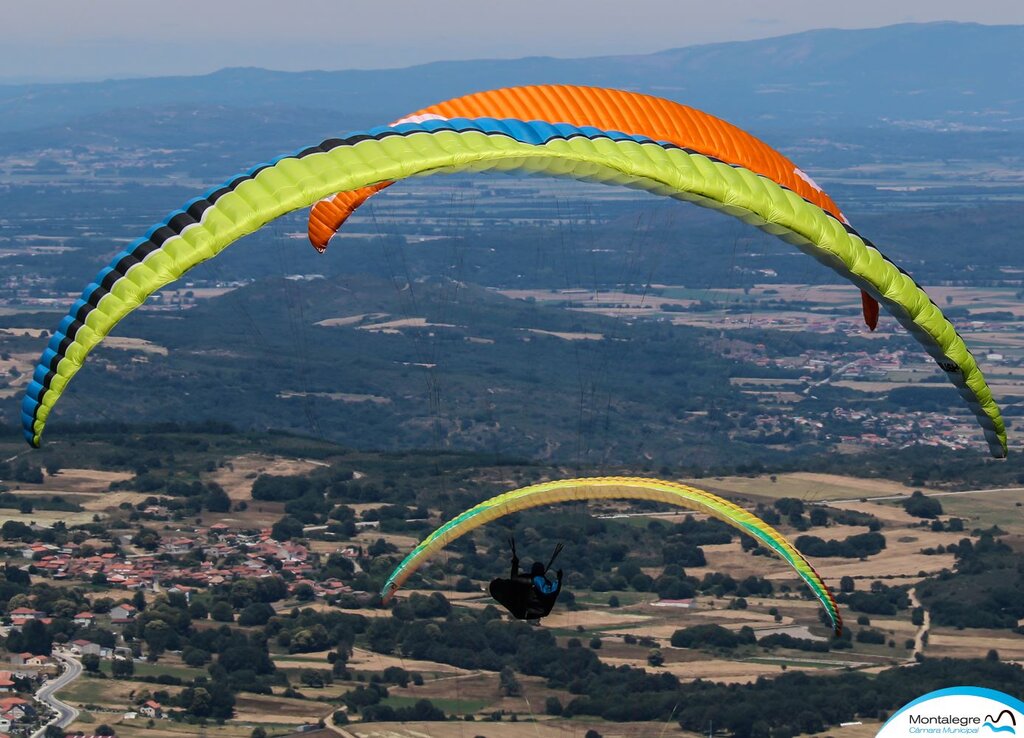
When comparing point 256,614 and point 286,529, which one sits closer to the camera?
point 256,614

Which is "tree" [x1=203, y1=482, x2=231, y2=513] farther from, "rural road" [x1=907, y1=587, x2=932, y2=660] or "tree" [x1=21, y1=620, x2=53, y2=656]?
"rural road" [x1=907, y1=587, x2=932, y2=660]

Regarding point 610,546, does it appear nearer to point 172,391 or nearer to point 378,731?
point 378,731

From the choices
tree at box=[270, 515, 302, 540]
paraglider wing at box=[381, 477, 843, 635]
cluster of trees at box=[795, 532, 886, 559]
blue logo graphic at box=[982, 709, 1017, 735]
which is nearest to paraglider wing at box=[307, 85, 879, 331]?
paraglider wing at box=[381, 477, 843, 635]

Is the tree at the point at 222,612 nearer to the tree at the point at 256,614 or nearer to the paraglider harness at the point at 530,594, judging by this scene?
the tree at the point at 256,614

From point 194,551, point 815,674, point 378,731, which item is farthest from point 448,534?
point 194,551

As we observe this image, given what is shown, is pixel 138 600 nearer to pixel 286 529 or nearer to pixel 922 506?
pixel 286 529

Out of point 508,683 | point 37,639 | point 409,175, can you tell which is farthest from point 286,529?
point 409,175

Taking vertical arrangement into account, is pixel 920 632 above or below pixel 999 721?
below
